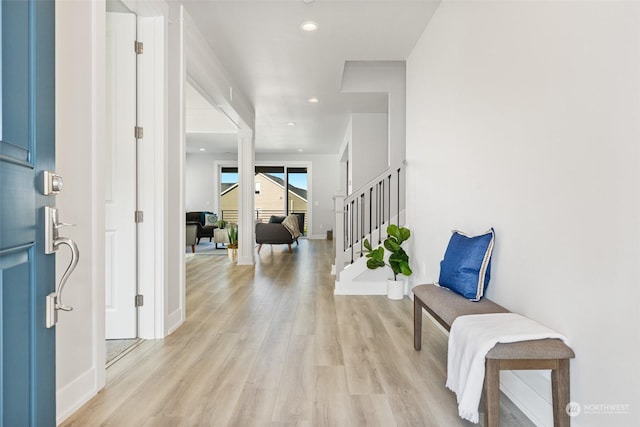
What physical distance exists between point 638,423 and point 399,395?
Result: 1035 mm

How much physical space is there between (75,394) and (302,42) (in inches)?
138

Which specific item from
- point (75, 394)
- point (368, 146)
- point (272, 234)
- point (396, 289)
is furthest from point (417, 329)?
point (272, 234)

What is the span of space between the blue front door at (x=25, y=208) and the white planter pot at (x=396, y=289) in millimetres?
3662

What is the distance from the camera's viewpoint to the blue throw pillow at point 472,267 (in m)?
2.23

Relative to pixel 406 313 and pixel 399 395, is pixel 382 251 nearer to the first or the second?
pixel 406 313

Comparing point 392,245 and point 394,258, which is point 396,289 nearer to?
point 394,258

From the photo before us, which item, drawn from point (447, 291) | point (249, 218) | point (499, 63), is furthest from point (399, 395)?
point (249, 218)

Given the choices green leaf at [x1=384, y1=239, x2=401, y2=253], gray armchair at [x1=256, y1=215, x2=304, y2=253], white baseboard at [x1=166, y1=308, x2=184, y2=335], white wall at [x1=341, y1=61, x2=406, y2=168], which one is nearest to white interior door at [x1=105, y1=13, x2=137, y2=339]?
white baseboard at [x1=166, y1=308, x2=184, y2=335]

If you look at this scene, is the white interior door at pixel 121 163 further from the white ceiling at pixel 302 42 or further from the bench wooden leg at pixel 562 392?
the bench wooden leg at pixel 562 392

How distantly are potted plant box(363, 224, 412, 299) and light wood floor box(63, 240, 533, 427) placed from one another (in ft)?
0.94

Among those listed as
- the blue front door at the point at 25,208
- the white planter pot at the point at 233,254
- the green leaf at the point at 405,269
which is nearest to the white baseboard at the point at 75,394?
the blue front door at the point at 25,208

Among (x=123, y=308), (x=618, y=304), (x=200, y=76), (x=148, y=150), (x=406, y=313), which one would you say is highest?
(x=200, y=76)

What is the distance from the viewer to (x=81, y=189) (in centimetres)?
190

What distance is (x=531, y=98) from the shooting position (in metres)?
1.87
